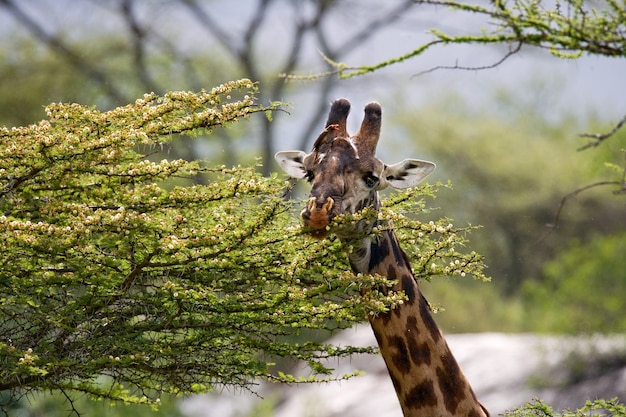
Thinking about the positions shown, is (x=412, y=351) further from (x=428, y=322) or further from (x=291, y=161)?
(x=291, y=161)

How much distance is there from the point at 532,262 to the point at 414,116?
A: 6.08 metres

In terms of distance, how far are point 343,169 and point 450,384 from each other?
4.91 feet

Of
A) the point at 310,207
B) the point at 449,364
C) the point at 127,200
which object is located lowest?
the point at 449,364

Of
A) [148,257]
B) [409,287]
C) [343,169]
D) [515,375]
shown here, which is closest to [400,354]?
[409,287]

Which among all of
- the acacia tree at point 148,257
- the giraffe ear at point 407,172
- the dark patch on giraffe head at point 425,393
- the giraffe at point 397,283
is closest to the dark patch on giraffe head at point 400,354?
the giraffe at point 397,283

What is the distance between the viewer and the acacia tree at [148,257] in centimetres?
589

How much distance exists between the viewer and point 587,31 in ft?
15.5

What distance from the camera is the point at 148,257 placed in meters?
5.84

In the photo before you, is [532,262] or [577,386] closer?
[577,386]

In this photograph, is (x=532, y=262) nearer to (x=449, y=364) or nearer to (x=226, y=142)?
(x=226, y=142)

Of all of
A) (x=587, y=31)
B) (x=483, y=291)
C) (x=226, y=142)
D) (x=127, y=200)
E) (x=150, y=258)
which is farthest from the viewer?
(x=483, y=291)

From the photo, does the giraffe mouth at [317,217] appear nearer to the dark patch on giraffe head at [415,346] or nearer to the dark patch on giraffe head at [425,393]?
the dark patch on giraffe head at [415,346]

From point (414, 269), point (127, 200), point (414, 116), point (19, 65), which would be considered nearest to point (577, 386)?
point (414, 269)

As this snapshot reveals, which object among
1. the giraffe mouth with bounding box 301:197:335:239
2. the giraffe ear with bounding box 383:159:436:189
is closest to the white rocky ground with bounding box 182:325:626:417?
the giraffe ear with bounding box 383:159:436:189
